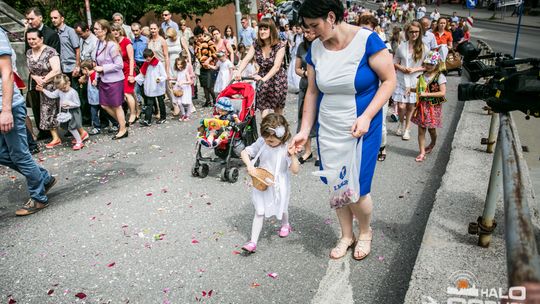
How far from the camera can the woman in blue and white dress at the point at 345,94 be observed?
3.06m

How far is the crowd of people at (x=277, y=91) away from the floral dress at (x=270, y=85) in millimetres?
15

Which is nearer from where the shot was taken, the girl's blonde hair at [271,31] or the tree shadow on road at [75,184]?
the tree shadow on road at [75,184]

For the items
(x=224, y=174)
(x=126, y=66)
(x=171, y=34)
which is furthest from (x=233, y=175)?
(x=171, y=34)

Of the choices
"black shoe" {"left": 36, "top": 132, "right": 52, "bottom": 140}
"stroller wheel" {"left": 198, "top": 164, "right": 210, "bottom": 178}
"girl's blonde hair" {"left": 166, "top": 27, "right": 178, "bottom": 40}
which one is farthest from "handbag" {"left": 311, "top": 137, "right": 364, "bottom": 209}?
"girl's blonde hair" {"left": 166, "top": 27, "right": 178, "bottom": 40}

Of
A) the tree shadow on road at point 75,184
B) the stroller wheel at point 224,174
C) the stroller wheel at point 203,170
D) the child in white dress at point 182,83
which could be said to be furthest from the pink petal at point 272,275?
the child in white dress at point 182,83

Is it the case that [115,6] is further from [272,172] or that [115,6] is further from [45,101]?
[272,172]

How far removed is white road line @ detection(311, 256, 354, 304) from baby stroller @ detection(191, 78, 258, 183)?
241cm

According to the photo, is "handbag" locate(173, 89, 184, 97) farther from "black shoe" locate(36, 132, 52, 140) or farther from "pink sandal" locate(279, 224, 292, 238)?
"pink sandal" locate(279, 224, 292, 238)

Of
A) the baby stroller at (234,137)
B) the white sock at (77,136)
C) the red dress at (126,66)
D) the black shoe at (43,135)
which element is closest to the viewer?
the baby stroller at (234,137)

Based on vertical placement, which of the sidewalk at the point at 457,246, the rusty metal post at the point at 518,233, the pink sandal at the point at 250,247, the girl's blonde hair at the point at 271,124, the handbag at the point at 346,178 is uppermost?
the rusty metal post at the point at 518,233

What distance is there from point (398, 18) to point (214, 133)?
49.8 metres

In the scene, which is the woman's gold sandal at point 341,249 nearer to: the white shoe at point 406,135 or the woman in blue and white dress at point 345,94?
the woman in blue and white dress at point 345,94

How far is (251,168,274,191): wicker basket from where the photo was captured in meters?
3.85

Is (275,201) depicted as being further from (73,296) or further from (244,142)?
(244,142)
